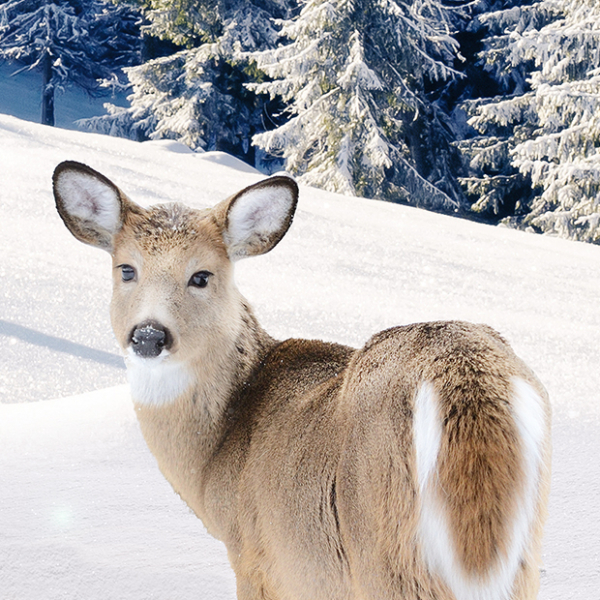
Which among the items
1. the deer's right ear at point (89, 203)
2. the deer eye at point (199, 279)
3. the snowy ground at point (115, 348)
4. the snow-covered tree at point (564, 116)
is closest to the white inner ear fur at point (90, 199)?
the deer's right ear at point (89, 203)

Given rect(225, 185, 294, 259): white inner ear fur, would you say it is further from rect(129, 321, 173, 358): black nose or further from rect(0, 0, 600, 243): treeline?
rect(0, 0, 600, 243): treeline

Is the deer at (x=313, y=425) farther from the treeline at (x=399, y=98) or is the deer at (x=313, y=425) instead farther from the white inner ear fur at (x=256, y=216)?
the treeline at (x=399, y=98)

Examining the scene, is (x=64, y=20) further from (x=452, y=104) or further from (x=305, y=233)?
(x=305, y=233)

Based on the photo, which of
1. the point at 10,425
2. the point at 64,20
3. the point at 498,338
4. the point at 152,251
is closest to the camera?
the point at 498,338

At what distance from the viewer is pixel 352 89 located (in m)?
18.0

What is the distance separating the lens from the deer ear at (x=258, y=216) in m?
2.55

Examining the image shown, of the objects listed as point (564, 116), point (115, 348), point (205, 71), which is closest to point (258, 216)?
point (115, 348)

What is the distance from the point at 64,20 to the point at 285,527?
32215mm

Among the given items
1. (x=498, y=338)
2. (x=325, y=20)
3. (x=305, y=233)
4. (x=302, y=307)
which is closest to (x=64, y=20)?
(x=325, y=20)

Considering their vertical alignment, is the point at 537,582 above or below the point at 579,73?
above

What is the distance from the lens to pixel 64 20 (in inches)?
1214

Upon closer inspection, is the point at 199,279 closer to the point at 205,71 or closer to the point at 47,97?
the point at 205,71

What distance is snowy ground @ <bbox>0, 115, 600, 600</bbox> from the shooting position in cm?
331

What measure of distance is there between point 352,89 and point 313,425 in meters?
16.7
